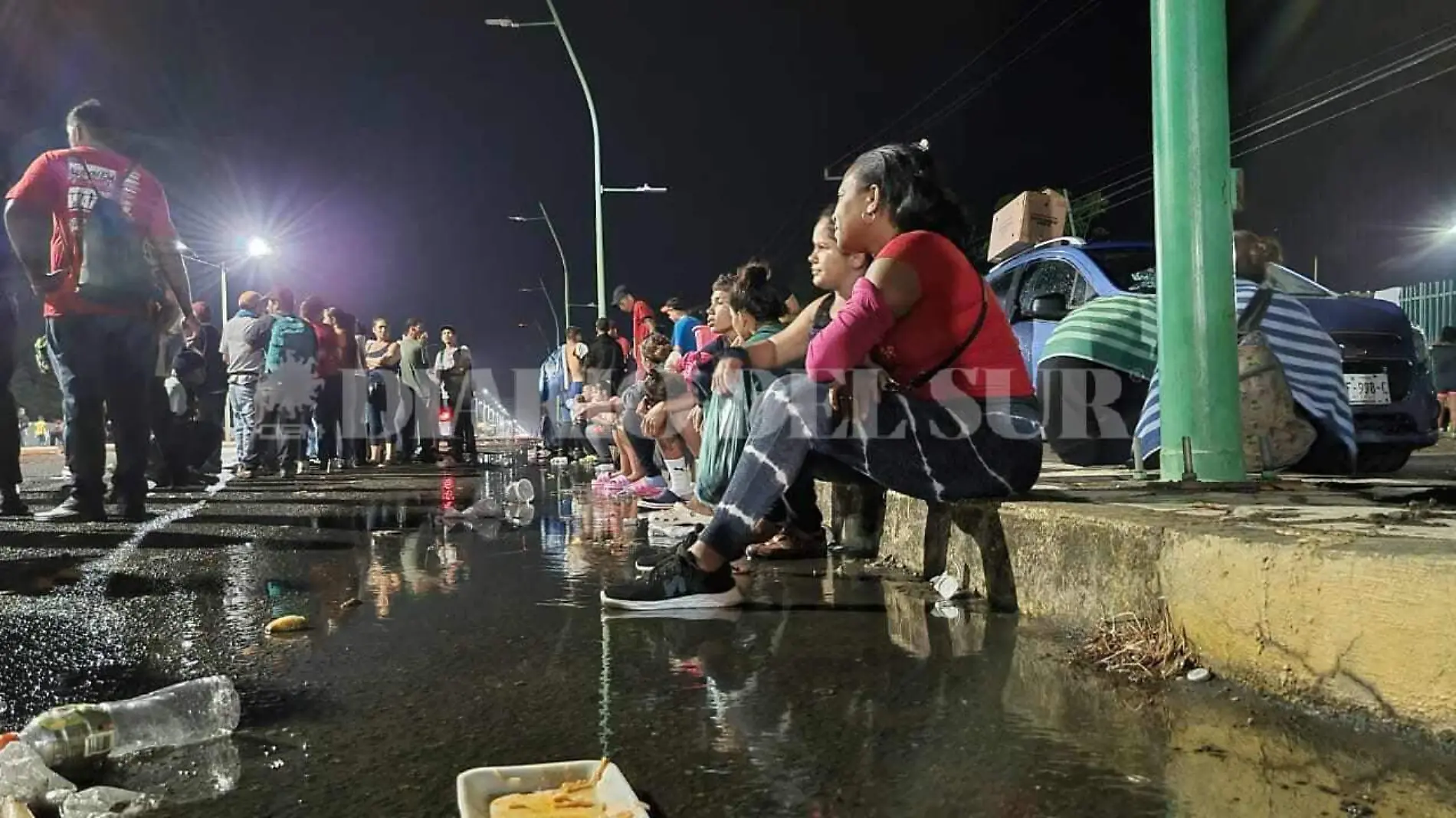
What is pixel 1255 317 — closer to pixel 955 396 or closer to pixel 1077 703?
pixel 955 396

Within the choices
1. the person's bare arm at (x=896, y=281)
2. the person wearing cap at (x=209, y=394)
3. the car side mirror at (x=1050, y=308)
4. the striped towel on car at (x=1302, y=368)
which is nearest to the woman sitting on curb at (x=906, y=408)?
the person's bare arm at (x=896, y=281)

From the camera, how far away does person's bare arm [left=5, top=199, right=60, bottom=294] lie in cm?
559

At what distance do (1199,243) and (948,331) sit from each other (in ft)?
3.81

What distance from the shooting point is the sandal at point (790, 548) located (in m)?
4.59

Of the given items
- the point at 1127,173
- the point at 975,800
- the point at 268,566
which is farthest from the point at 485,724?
the point at 1127,173

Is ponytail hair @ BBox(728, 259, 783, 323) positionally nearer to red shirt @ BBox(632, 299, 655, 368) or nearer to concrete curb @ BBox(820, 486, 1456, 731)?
concrete curb @ BBox(820, 486, 1456, 731)

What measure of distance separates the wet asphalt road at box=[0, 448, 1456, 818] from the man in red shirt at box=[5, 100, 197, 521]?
1.86 meters

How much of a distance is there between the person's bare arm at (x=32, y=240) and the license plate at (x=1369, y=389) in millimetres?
7403

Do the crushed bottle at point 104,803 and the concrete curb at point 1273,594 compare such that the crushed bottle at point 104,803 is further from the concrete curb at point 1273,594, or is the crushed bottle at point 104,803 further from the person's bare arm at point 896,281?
the person's bare arm at point 896,281

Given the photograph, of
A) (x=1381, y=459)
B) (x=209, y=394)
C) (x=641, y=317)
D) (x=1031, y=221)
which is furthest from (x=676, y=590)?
(x=641, y=317)

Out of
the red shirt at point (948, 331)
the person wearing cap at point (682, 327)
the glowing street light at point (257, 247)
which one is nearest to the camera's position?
the red shirt at point (948, 331)

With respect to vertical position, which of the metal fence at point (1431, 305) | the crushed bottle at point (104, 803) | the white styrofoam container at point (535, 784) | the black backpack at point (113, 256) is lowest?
the crushed bottle at point (104, 803)

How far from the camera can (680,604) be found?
3.34 metres

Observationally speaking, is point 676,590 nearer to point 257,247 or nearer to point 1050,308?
point 1050,308
